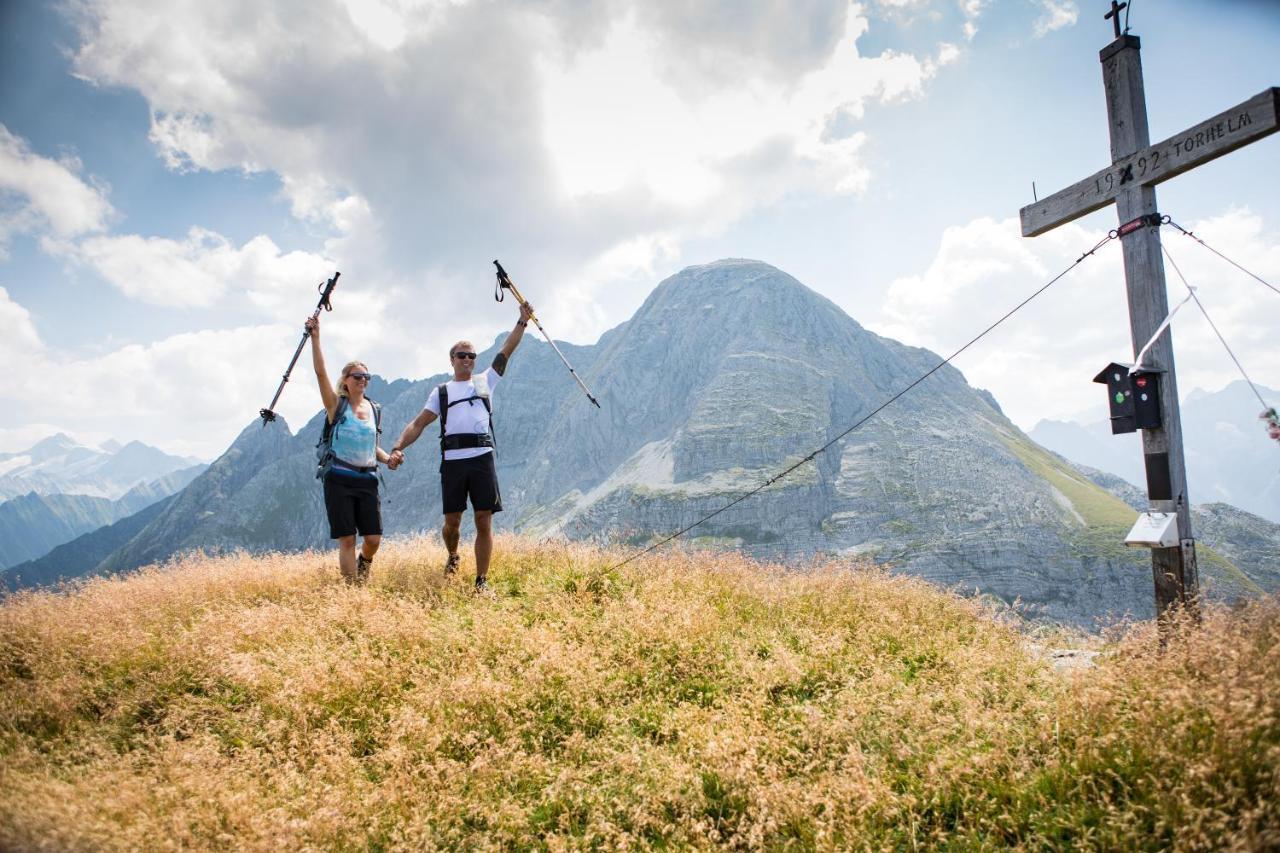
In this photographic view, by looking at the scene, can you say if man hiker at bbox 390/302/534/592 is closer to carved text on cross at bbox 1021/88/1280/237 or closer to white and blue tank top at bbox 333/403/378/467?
white and blue tank top at bbox 333/403/378/467

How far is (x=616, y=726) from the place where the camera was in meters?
4.92

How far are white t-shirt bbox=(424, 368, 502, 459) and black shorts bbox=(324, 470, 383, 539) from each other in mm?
1172

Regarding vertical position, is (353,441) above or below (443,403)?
below

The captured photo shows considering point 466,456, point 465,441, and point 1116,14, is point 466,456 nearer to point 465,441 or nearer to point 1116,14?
point 465,441

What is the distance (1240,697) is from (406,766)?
17.5 feet

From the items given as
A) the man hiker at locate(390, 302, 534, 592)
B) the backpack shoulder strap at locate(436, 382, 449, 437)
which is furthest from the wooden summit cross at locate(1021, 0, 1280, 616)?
the backpack shoulder strap at locate(436, 382, 449, 437)

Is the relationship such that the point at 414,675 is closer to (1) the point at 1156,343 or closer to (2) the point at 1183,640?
(2) the point at 1183,640

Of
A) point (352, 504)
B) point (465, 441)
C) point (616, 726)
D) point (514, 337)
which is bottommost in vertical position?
point (616, 726)

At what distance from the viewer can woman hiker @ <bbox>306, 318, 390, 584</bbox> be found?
7883mm

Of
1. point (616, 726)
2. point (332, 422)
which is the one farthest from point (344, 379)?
point (616, 726)

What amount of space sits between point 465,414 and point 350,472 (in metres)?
1.72

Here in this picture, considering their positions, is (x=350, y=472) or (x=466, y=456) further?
(x=350, y=472)

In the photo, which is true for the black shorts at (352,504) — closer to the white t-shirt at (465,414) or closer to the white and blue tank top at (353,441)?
the white and blue tank top at (353,441)

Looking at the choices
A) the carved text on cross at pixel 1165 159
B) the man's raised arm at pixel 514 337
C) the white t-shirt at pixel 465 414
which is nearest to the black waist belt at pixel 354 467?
the white t-shirt at pixel 465 414
